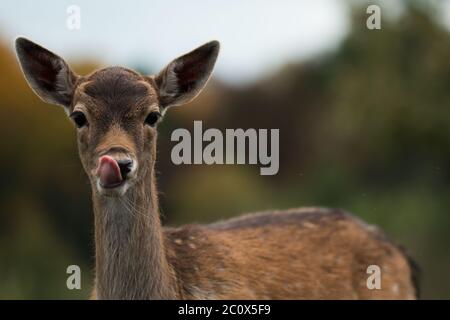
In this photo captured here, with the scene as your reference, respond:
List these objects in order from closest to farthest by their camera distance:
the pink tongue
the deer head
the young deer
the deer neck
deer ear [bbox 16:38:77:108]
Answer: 1. the pink tongue
2. the deer head
3. the young deer
4. the deer neck
5. deer ear [bbox 16:38:77:108]

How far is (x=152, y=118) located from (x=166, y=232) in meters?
1.41

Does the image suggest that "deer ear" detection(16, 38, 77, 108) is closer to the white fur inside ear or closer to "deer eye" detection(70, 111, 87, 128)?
"deer eye" detection(70, 111, 87, 128)

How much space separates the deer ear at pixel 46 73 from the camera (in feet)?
25.6

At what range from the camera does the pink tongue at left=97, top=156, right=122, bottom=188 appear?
22.0 feet

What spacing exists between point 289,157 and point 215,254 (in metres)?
30.0

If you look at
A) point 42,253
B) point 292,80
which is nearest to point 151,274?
point 42,253

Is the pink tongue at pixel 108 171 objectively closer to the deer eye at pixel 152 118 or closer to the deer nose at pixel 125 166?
the deer nose at pixel 125 166

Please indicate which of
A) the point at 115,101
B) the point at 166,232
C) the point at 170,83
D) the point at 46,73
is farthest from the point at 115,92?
the point at 166,232

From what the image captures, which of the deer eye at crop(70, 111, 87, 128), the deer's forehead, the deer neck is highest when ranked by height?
the deer's forehead

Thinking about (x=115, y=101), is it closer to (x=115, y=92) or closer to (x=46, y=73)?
(x=115, y=92)

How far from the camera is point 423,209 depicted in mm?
26844

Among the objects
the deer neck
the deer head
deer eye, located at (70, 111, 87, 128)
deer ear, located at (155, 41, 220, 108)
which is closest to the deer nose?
the deer head

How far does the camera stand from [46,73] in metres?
7.90

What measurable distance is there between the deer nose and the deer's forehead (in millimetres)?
643
